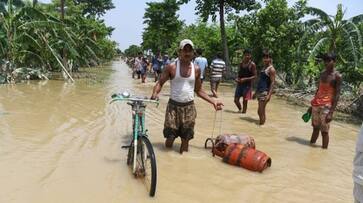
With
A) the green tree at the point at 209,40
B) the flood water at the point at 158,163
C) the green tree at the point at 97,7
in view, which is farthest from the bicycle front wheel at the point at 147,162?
the green tree at the point at 97,7

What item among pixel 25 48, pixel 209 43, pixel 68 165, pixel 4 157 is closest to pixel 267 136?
pixel 68 165

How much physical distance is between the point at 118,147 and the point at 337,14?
40.4 feet

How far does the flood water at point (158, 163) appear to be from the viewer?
541 centimetres

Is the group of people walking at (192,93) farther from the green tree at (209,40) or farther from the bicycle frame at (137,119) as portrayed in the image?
the green tree at (209,40)

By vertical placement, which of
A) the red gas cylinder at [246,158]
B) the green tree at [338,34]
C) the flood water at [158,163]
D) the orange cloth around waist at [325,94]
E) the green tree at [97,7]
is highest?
the green tree at [97,7]

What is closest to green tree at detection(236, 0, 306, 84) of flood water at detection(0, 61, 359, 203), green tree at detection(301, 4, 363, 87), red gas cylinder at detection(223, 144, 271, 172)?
green tree at detection(301, 4, 363, 87)

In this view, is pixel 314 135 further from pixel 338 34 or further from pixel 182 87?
pixel 338 34

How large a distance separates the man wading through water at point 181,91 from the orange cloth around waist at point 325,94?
238cm

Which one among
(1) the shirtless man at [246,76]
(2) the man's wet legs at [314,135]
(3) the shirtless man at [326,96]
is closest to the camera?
(3) the shirtless man at [326,96]

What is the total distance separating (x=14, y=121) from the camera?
923cm

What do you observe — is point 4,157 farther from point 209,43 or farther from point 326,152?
point 209,43

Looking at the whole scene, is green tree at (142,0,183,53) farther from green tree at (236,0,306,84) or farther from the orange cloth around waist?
the orange cloth around waist

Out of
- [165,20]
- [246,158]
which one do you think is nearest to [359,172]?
[246,158]

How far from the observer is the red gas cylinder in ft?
21.5
